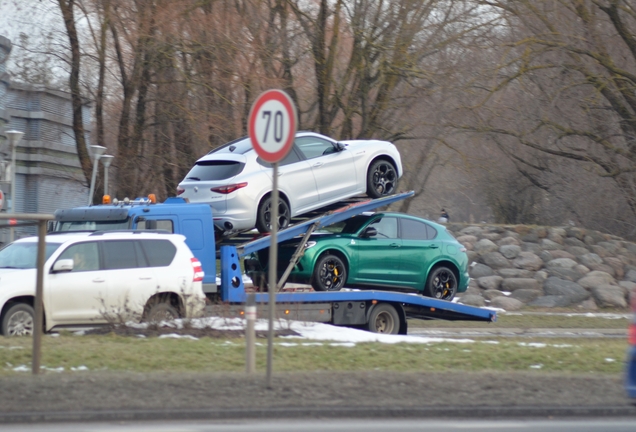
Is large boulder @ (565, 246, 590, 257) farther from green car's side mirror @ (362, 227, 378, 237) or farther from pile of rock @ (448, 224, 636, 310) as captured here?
green car's side mirror @ (362, 227, 378, 237)

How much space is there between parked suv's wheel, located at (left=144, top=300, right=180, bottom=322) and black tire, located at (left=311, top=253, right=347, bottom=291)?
8.56ft

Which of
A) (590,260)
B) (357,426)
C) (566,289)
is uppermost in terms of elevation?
(590,260)

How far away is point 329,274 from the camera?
559 inches

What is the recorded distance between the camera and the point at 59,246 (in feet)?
40.1

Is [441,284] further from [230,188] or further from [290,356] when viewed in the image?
[290,356]

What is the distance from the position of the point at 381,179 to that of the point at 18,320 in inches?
271

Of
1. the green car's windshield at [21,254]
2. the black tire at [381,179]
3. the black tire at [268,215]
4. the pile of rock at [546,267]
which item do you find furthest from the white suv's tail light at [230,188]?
the pile of rock at [546,267]

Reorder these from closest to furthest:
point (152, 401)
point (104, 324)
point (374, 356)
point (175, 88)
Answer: point (152, 401) → point (374, 356) → point (104, 324) → point (175, 88)

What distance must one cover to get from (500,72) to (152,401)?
18158 mm

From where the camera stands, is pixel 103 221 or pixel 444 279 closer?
pixel 103 221

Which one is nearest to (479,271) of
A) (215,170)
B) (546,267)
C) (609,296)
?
(546,267)

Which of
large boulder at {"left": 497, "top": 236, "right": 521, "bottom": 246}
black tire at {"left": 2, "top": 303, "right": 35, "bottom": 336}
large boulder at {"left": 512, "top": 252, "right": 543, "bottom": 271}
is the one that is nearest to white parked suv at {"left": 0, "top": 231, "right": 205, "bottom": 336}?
black tire at {"left": 2, "top": 303, "right": 35, "bottom": 336}

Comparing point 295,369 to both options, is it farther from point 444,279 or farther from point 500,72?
point 500,72

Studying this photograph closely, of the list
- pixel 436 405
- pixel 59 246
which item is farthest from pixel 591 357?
pixel 59 246
